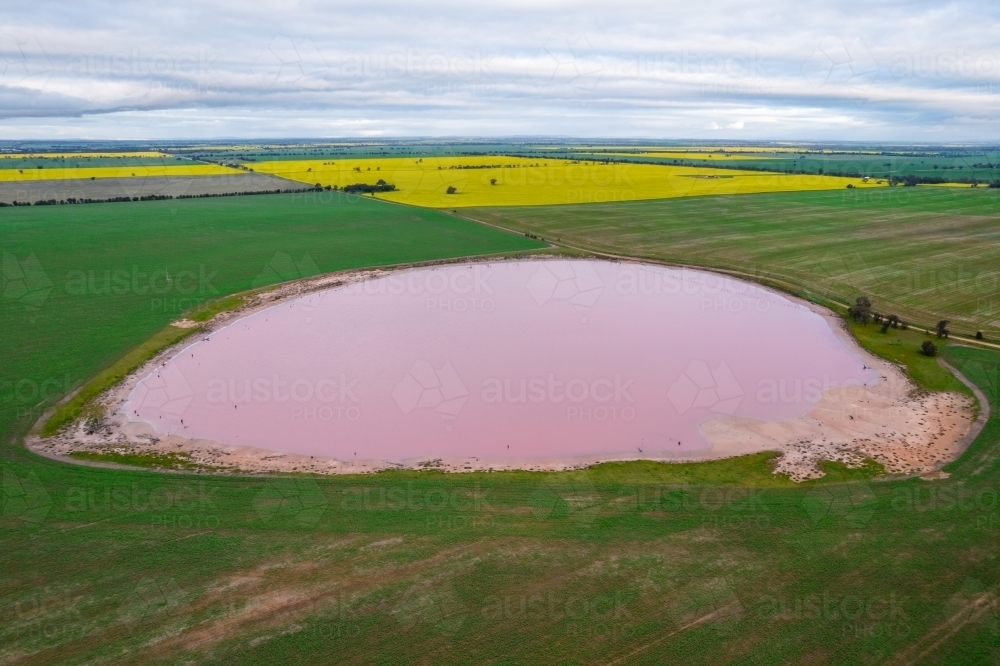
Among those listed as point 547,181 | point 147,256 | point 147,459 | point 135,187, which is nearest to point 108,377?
point 147,459

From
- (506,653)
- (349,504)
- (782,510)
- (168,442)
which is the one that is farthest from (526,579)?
(168,442)

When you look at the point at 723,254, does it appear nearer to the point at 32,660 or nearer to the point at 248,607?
the point at 248,607

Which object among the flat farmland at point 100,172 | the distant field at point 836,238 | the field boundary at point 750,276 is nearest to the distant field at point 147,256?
the field boundary at point 750,276

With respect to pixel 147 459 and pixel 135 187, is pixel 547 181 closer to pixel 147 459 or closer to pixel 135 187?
pixel 135 187

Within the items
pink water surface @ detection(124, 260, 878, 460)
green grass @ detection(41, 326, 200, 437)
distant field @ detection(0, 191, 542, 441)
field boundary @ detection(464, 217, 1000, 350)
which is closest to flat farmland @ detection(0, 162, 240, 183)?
distant field @ detection(0, 191, 542, 441)

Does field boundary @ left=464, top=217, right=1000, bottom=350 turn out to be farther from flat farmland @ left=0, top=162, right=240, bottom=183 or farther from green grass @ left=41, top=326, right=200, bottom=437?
flat farmland @ left=0, top=162, right=240, bottom=183

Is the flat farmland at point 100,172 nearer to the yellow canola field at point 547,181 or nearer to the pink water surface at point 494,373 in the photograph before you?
the yellow canola field at point 547,181
